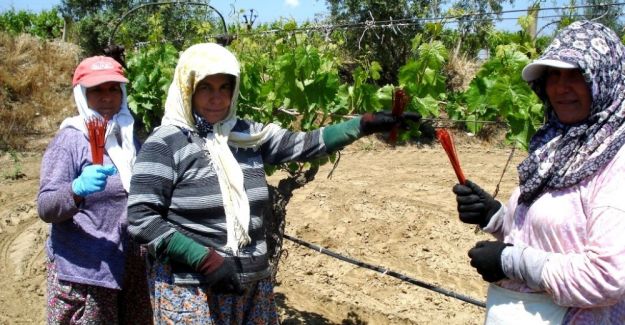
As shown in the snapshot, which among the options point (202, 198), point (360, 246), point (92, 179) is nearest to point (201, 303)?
point (202, 198)

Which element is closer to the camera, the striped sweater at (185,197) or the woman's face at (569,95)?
the woman's face at (569,95)

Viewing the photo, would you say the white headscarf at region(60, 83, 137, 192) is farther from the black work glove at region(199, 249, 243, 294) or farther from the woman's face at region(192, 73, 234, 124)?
the black work glove at region(199, 249, 243, 294)

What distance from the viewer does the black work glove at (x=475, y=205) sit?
7.19 feet

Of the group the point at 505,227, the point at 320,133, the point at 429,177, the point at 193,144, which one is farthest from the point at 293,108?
the point at 429,177

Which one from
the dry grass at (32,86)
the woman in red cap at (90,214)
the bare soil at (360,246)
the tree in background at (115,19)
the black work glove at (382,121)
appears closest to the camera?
the black work glove at (382,121)

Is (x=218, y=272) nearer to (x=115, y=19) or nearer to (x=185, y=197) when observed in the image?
(x=185, y=197)

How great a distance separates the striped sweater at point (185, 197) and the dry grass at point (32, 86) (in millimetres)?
9070

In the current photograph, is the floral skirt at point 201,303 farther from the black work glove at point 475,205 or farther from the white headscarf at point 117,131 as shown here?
the black work glove at point 475,205

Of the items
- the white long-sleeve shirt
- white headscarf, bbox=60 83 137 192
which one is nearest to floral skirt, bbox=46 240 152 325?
white headscarf, bbox=60 83 137 192

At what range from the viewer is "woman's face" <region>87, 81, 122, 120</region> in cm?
263

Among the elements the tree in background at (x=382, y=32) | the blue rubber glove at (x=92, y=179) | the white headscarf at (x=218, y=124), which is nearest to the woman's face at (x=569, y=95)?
the white headscarf at (x=218, y=124)

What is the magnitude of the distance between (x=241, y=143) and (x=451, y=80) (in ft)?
38.1

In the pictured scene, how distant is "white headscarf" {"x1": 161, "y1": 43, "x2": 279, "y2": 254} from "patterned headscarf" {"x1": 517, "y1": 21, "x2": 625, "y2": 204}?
0.97m

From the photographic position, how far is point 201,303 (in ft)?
7.16
